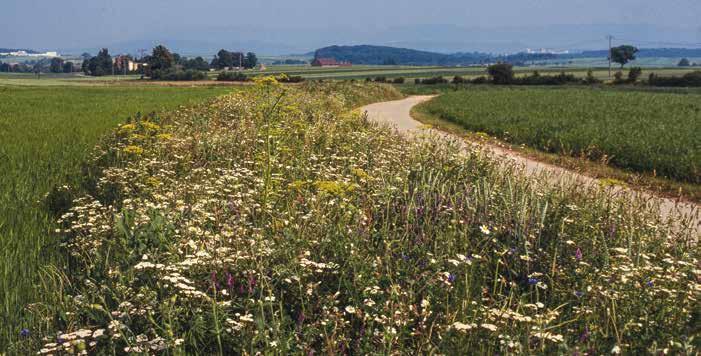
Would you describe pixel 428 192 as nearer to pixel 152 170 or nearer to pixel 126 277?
pixel 126 277

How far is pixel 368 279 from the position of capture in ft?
15.0

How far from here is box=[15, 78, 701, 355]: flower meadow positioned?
3877mm

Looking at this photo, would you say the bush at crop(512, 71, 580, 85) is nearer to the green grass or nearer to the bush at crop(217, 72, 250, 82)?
the bush at crop(217, 72, 250, 82)

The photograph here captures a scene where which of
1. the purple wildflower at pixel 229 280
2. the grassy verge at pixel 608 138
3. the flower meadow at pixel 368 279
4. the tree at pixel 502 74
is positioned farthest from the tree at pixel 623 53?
the purple wildflower at pixel 229 280

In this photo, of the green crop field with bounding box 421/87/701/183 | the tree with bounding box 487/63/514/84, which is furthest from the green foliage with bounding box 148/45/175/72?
the green crop field with bounding box 421/87/701/183

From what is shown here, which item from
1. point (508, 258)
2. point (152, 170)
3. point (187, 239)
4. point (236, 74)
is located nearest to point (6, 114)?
point (152, 170)

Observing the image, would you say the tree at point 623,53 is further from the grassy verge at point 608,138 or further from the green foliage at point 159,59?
the grassy verge at point 608,138

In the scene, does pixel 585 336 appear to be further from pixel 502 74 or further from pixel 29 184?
pixel 502 74

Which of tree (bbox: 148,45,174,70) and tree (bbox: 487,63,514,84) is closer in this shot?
tree (bbox: 487,63,514,84)

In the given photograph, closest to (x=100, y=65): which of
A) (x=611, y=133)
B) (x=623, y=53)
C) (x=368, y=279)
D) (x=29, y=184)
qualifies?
(x=623, y=53)

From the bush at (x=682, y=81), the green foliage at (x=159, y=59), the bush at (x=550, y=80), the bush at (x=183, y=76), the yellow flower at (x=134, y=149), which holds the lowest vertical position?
the yellow flower at (x=134, y=149)

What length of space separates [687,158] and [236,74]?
99696 millimetres

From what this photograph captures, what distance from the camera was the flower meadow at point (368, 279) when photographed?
12.7 ft

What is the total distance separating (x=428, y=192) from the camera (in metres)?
6.90
